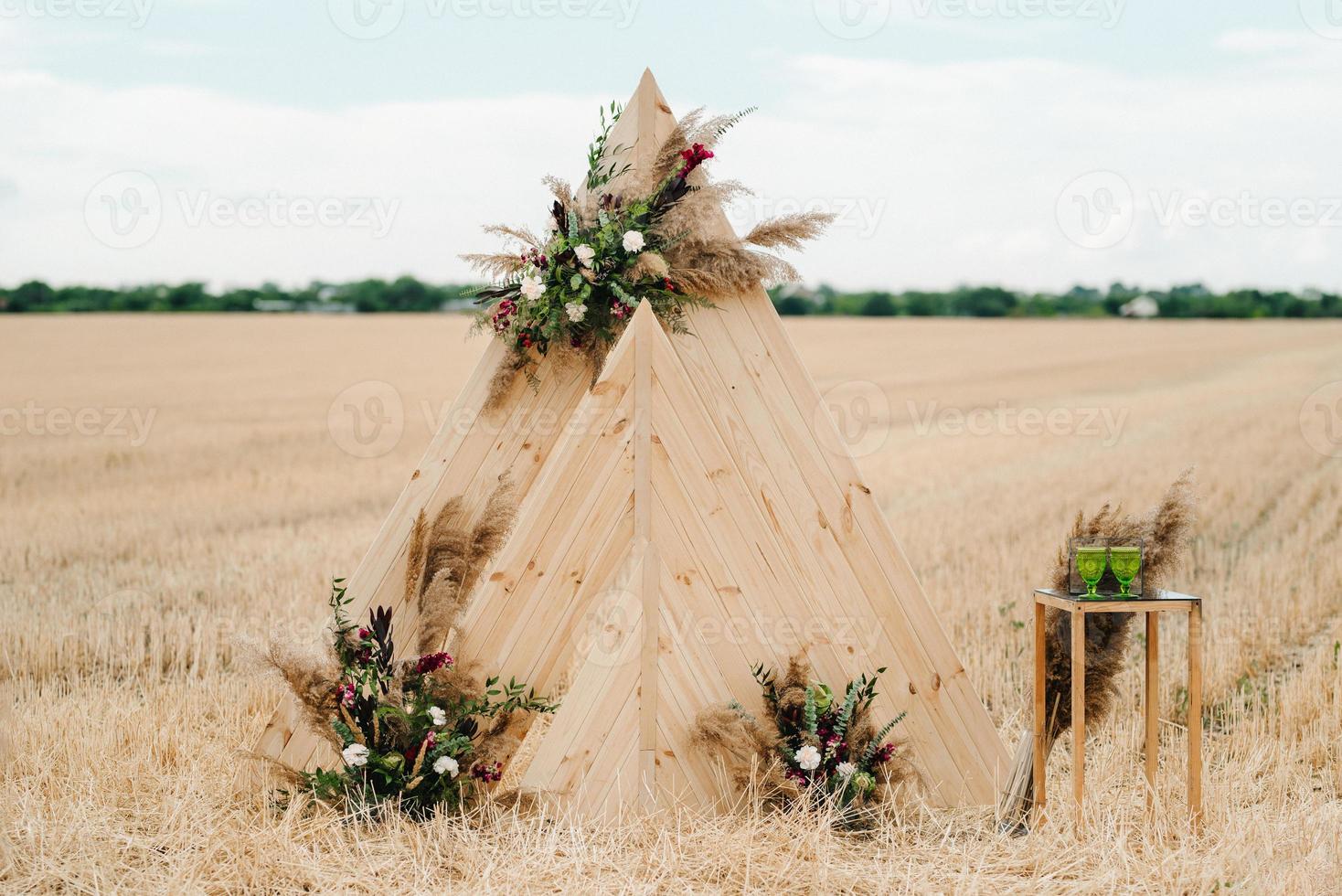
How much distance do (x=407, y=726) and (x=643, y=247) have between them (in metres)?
2.16

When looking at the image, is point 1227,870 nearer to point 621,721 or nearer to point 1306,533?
point 621,721

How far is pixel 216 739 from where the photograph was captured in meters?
5.42

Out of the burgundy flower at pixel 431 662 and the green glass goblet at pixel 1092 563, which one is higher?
the green glass goblet at pixel 1092 563

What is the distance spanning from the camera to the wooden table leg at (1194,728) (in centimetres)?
427

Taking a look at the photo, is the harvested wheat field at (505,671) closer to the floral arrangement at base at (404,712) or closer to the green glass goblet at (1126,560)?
the floral arrangement at base at (404,712)

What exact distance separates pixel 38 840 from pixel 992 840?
138 inches

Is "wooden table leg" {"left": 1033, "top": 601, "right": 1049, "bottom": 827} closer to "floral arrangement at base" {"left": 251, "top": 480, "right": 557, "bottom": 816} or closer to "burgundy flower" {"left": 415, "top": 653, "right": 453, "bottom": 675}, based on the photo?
"floral arrangement at base" {"left": 251, "top": 480, "right": 557, "bottom": 816}

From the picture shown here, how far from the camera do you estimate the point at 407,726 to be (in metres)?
4.41

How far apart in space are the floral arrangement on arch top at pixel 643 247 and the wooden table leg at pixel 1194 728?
2.13 metres

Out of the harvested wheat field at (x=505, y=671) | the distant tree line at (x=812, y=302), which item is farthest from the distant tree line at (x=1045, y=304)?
the harvested wheat field at (x=505, y=671)

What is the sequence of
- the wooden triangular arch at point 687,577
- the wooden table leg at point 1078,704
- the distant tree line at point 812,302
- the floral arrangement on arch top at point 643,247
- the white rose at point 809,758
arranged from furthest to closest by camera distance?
the distant tree line at point 812,302
the floral arrangement on arch top at point 643,247
the wooden triangular arch at point 687,577
the white rose at point 809,758
the wooden table leg at point 1078,704

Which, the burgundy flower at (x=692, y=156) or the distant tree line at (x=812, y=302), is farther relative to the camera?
the distant tree line at (x=812, y=302)

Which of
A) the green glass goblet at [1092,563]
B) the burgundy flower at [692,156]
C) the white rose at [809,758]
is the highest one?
the burgundy flower at [692,156]

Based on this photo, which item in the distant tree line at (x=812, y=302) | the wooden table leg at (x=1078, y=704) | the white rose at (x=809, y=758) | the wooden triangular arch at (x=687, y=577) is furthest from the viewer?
the distant tree line at (x=812, y=302)
